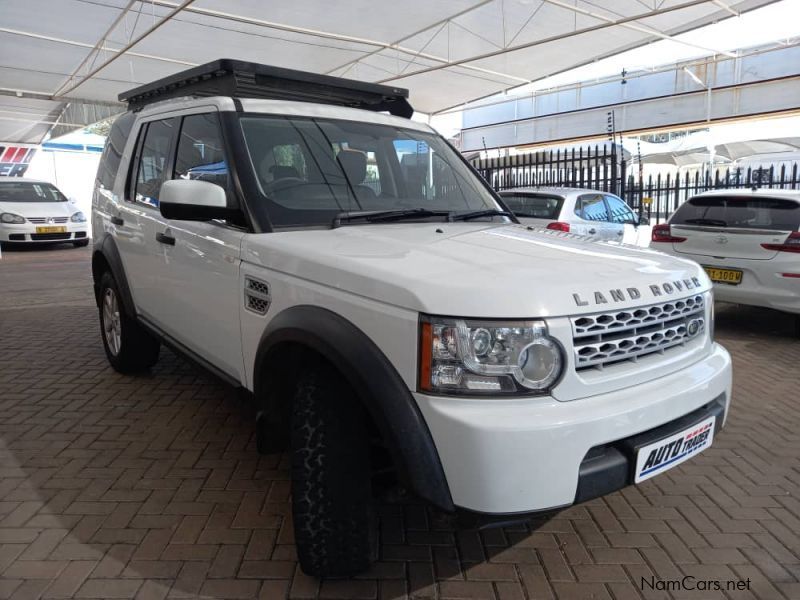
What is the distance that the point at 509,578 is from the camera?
7.65 feet

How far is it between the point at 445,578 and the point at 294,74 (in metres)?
2.67

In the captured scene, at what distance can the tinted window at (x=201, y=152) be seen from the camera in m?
2.85

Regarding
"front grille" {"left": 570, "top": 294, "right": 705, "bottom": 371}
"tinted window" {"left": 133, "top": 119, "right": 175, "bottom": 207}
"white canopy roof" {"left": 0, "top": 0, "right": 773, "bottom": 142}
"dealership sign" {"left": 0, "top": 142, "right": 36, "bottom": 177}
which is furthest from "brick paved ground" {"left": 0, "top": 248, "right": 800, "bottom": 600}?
"dealership sign" {"left": 0, "top": 142, "right": 36, "bottom": 177}

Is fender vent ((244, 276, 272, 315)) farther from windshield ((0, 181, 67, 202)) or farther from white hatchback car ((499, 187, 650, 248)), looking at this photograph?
windshield ((0, 181, 67, 202))

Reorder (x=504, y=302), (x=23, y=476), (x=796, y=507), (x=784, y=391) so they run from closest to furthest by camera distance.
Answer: (x=504, y=302), (x=796, y=507), (x=23, y=476), (x=784, y=391)

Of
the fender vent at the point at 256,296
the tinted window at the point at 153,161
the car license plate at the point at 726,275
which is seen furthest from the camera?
the car license plate at the point at 726,275

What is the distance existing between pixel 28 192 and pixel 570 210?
43.5ft

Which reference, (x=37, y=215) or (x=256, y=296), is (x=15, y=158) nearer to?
(x=37, y=215)

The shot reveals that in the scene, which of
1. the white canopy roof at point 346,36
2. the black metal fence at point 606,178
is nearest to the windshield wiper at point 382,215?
the white canopy roof at point 346,36

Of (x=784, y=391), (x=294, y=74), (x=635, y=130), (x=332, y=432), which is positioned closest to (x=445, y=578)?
(x=332, y=432)

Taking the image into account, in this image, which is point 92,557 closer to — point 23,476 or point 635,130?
point 23,476

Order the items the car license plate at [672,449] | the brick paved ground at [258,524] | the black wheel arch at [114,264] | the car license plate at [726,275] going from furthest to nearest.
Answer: the car license plate at [726,275] < the black wheel arch at [114,264] < the brick paved ground at [258,524] < the car license plate at [672,449]

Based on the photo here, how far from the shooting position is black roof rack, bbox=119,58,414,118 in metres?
3.13

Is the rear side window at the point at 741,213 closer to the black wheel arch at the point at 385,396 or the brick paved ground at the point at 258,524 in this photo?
the brick paved ground at the point at 258,524
